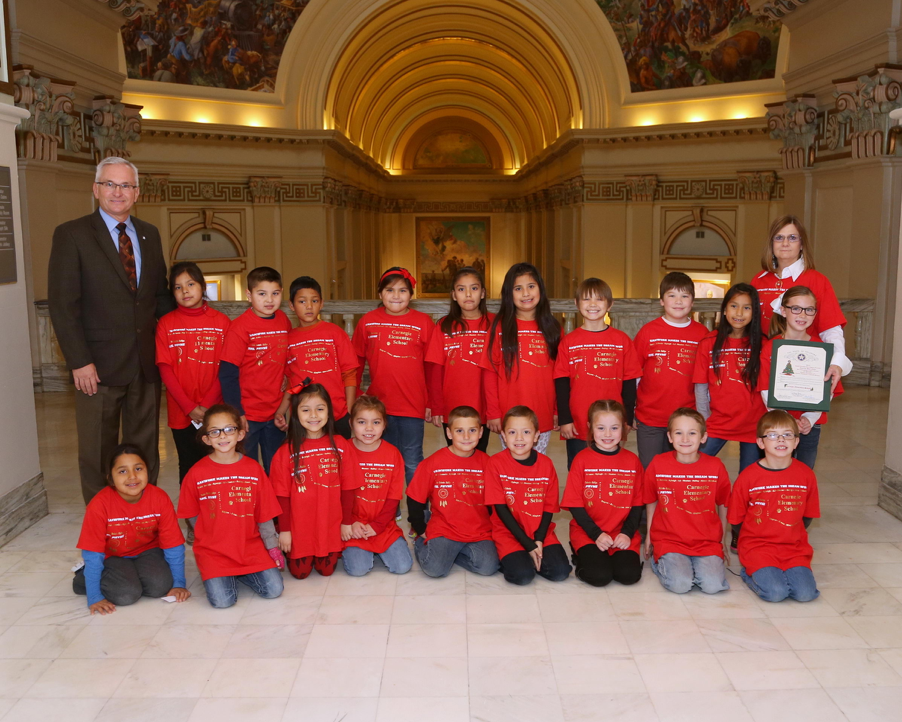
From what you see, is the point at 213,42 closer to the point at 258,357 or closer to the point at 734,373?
the point at 258,357

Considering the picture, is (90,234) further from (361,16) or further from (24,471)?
(361,16)

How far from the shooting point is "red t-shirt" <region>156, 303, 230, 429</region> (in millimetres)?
5562

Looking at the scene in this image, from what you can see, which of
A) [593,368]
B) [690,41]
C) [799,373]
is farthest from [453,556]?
[690,41]

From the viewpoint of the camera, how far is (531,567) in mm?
4973

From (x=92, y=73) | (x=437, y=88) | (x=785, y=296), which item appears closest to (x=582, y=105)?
(x=92, y=73)

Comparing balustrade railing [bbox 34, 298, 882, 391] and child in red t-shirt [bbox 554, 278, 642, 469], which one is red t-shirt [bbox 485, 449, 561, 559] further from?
balustrade railing [bbox 34, 298, 882, 391]

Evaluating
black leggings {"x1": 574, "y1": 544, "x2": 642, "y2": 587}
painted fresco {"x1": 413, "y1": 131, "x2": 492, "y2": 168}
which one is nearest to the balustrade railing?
black leggings {"x1": 574, "y1": 544, "x2": 642, "y2": 587}

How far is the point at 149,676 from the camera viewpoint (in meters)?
3.93

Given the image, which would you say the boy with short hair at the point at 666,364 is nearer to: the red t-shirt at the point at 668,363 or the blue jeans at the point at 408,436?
the red t-shirt at the point at 668,363

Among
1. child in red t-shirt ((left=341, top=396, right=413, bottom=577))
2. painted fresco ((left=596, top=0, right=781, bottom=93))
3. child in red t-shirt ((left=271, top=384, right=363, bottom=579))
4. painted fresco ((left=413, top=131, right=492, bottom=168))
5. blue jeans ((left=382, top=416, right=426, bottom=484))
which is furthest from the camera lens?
painted fresco ((left=413, top=131, right=492, bottom=168))

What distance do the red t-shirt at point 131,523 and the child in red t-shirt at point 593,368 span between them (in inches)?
103

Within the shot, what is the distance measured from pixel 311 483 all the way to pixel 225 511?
0.54 m

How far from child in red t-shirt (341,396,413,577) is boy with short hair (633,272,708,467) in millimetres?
1797

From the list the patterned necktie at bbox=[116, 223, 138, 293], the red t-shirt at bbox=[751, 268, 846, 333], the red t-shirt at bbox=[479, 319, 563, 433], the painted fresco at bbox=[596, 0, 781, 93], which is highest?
the painted fresco at bbox=[596, 0, 781, 93]
